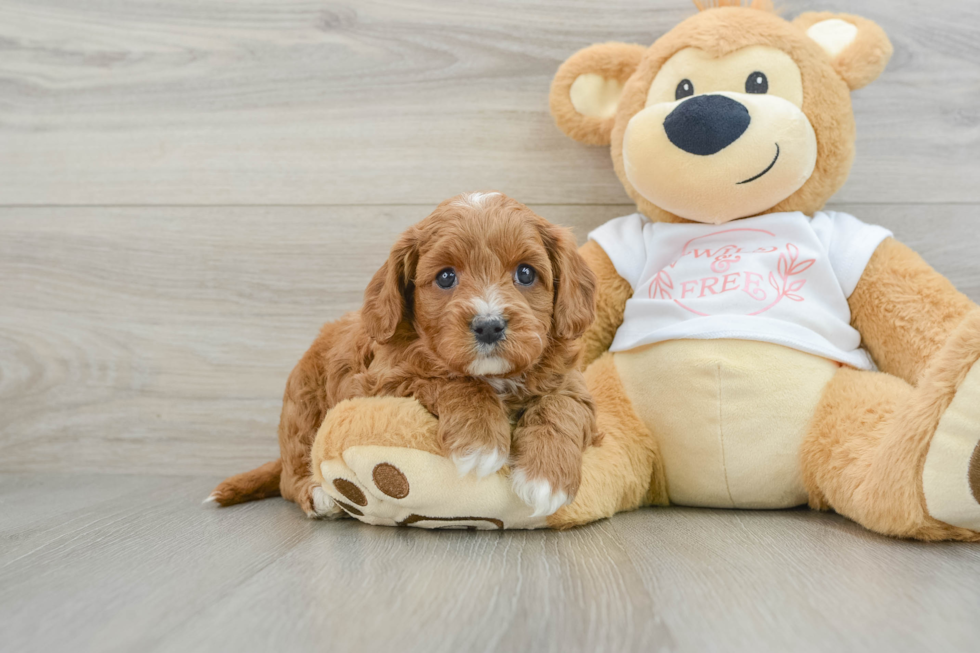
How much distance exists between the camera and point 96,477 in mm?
1748

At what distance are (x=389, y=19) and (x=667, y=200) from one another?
848 millimetres

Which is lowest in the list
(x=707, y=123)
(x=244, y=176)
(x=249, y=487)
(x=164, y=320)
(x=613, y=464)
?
(x=249, y=487)

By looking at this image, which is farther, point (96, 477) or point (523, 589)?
point (96, 477)

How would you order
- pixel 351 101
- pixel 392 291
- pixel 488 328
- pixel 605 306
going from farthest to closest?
pixel 351 101
pixel 605 306
pixel 392 291
pixel 488 328

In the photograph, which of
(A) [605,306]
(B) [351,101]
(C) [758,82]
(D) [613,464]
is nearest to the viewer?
(D) [613,464]

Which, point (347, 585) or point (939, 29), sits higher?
point (939, 29)

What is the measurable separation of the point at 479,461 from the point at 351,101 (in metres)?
1.09

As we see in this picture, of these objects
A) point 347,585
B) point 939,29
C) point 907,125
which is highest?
point 939,29

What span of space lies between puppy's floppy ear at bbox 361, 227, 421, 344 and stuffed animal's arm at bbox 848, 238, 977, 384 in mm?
860

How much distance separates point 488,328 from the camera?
0.96 metres

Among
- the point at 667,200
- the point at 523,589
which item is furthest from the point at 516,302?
the point at 667,200

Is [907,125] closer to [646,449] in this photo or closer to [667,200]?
[667,200]

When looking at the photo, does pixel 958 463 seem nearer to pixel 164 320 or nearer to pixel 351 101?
pixel 351 101

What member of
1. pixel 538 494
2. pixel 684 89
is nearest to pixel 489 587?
pixel 538 494
